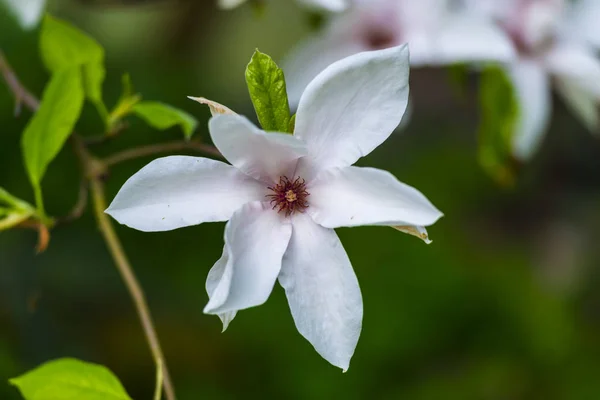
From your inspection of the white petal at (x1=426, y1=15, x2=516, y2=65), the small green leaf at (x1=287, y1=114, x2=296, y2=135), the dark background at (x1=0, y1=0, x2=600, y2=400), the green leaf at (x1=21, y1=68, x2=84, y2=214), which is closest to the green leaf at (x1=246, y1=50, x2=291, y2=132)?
→ the small green leaf at (x1=287, y1=114, x2=296, y2=135)

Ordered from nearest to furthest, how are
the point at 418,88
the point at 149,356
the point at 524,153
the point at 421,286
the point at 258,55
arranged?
the point at 258,55, the point at 524,153, the point at 149,356, the point at 421,286, the point at 418,88

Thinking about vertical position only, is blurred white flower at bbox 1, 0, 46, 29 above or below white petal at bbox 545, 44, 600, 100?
above

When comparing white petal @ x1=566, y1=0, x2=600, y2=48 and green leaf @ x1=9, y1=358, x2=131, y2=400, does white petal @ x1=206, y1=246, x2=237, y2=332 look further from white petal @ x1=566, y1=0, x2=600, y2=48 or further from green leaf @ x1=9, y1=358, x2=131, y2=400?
white petal @ x1=566, y1=0, x2=600, y2=48

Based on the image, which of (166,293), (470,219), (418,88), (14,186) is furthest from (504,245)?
(14,186)

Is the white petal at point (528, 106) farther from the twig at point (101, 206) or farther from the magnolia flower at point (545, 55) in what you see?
the twig at point (101, 206)

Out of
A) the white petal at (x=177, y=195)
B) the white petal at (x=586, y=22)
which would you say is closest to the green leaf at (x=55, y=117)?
the white petal at (x=177, y=195)

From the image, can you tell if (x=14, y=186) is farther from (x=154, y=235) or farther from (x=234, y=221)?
(x=234, y=221)
